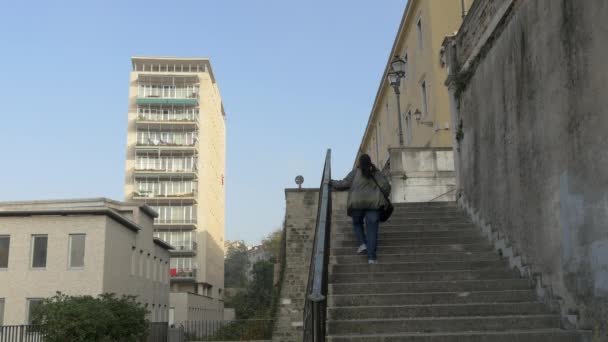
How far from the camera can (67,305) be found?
2180cm

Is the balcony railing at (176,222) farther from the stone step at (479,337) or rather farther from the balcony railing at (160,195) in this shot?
the stone step at (479,337)

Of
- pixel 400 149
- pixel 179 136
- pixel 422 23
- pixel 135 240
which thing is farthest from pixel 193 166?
pixel 400 149

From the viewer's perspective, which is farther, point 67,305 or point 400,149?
point 67,305

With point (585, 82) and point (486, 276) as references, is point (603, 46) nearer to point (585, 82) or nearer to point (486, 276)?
point (585, 82)

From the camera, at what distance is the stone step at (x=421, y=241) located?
10.1 metres

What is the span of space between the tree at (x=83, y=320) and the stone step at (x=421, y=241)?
46.3 feet

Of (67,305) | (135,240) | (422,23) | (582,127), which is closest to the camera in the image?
(582,127)

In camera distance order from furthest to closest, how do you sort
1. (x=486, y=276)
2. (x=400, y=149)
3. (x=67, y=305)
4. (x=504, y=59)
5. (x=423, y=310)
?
(x=67, y=305), (x=400, y=149), (x=504, y=59), (x=486, y=276), (x=423, y=310)

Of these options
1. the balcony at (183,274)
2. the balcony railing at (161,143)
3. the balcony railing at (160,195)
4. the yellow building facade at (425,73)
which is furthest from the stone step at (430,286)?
the balcony railing at (161,143)

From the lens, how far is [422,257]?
9422mm

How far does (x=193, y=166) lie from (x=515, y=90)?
5866 cm

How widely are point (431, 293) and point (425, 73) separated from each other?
1917 centimetres

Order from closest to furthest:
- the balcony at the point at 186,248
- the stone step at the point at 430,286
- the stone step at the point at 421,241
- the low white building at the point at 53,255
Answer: the stone step at the point at 430,286 < the stone step at the point at 421,241 < the low white building at the point at 53,255 < the balcony at the point at 186,248

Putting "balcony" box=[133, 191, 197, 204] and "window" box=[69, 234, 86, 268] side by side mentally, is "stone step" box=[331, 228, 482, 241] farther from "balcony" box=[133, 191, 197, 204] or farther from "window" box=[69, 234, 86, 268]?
"balcony" box=[133, 191, 197, 204]
